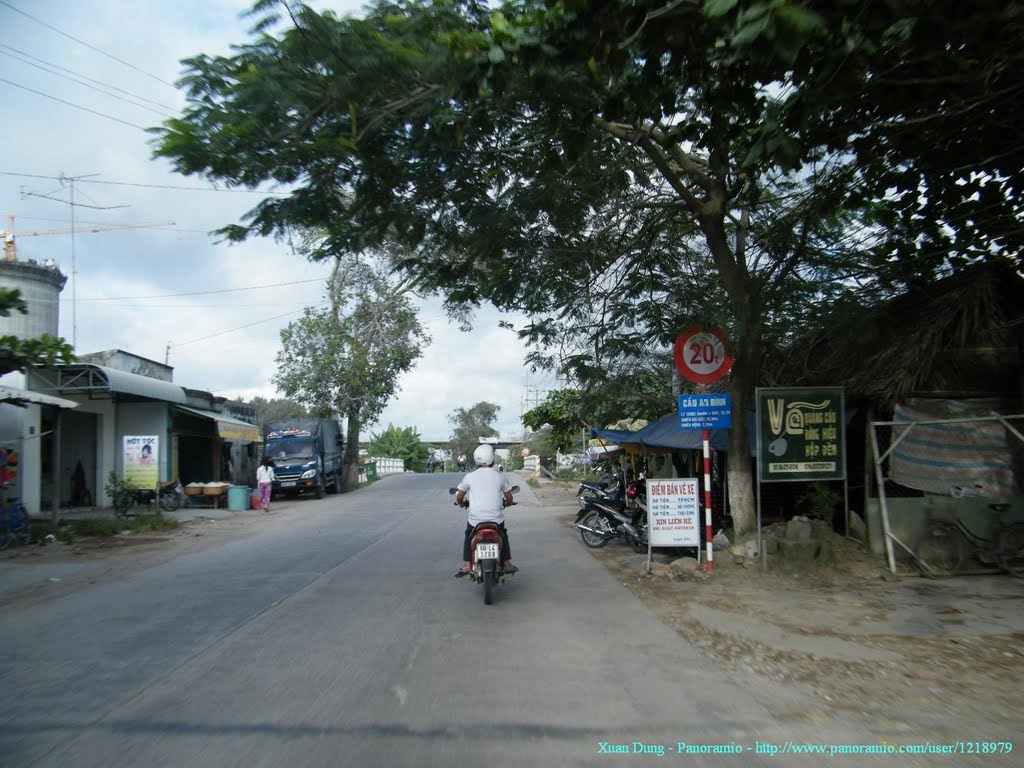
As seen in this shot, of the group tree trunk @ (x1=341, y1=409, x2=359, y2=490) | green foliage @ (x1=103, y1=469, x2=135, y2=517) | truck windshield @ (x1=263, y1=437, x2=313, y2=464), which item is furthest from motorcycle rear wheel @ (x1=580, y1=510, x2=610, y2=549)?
tree trunk @ (x1=341, y1=409, x2=359, y2=490)

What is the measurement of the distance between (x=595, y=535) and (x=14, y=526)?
10837 mm

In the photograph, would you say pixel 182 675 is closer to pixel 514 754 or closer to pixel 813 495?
pixel 514 754

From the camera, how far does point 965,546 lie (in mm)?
9359

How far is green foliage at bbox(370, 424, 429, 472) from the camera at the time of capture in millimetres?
65875

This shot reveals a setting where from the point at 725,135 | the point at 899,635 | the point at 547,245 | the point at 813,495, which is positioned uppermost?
the point at 725,135

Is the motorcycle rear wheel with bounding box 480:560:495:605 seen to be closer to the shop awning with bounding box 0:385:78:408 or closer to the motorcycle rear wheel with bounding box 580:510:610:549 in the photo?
the motorcycle rear wheel with bounding box 580:510:610:549

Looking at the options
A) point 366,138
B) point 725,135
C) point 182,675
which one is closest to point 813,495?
point 725,135

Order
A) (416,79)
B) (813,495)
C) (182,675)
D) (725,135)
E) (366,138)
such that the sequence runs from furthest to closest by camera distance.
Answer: (813,495) → (725,135) → (366,138) → (416,79) → (182,675)

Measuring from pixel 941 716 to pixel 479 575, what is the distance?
494cm

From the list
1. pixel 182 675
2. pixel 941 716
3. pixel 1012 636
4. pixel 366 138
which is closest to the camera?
pixel 941 716

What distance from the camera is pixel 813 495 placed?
11.1 m

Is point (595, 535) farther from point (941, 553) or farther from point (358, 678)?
point (358, 678)

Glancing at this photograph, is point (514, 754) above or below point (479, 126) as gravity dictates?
below

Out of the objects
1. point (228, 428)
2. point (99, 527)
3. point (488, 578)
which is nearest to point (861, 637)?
point (488, 578)
